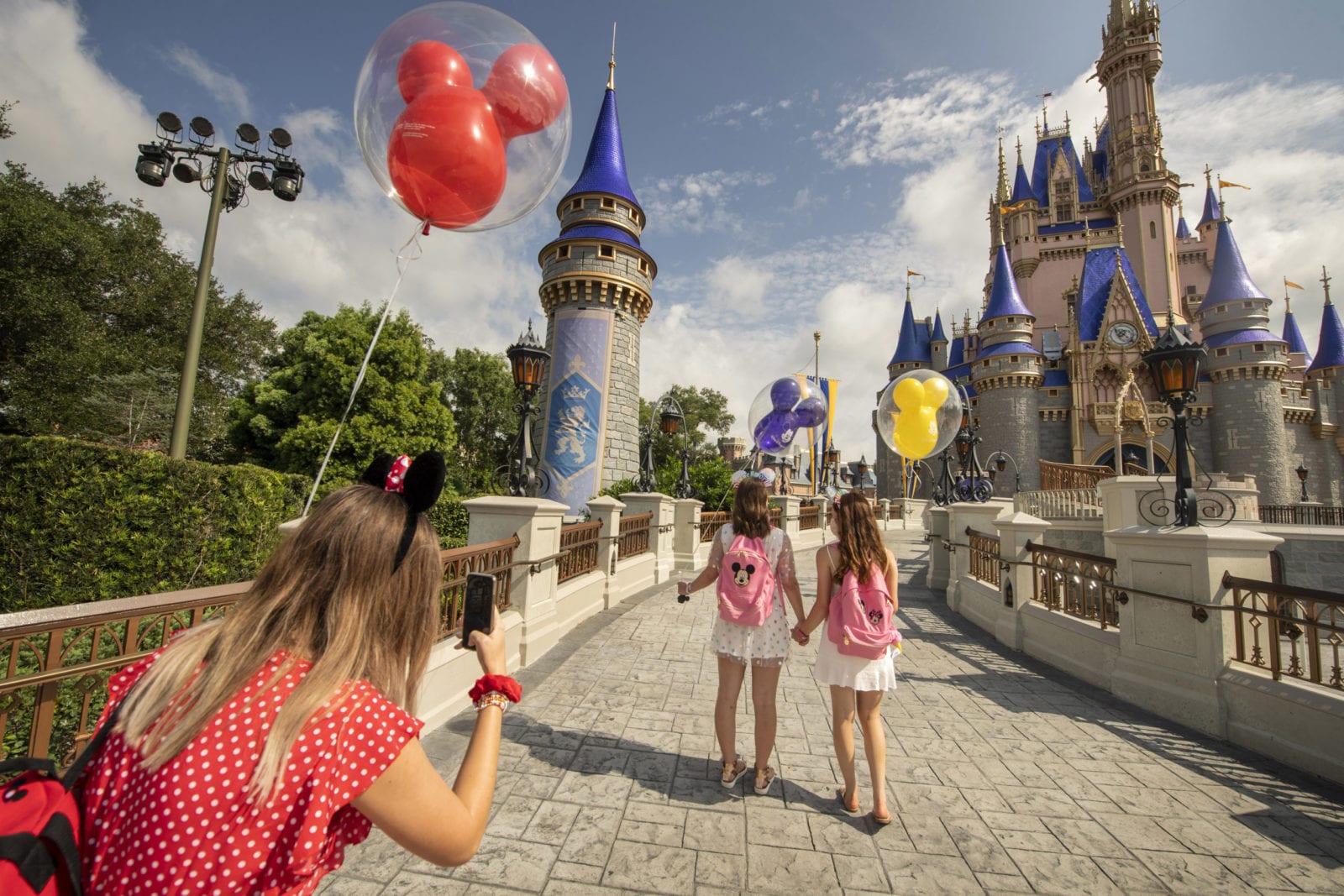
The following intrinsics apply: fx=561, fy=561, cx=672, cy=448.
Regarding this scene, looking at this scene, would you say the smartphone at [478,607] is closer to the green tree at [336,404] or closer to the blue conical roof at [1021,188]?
the green tree at [336,404]

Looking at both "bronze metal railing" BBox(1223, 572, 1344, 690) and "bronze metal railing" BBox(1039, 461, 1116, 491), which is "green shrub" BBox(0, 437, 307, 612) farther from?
"bronze metal railing" BBox(1039, 461, 1116, 491)

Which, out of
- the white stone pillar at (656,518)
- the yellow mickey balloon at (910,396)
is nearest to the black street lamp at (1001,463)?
the yellow mickey balloon at (910,396)

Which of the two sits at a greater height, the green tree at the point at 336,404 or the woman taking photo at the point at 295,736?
the green tree at the point at 336,404

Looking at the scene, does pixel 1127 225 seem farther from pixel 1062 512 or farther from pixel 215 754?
pixel 215 754

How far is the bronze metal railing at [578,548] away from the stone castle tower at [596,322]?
11.1 meters

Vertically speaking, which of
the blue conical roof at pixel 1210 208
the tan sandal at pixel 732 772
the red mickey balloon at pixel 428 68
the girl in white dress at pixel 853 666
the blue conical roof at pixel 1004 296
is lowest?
the tan sandal at pixel 732 772


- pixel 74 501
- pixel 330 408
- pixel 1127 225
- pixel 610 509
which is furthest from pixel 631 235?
pixel 1127 225

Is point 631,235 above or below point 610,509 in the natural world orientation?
above

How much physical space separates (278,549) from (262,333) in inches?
1367

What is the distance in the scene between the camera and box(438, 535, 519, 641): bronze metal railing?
466cm

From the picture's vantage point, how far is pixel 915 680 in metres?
5.59

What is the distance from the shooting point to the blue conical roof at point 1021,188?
45188 millimetres

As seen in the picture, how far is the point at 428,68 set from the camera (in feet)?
12.6

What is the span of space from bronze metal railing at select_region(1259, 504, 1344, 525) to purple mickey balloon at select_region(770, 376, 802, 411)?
21.9 metres
